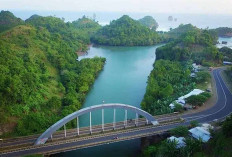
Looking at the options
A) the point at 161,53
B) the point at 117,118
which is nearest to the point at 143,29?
the point at 161,53

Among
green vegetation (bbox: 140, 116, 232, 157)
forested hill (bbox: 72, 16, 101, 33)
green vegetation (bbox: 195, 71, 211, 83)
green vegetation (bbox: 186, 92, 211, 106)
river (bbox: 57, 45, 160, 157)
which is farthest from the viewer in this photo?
forested hill (bbox: 72, 16, 101, 33)

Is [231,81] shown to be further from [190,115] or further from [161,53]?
[161,53]

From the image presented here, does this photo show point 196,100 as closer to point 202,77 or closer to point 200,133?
point 200,133

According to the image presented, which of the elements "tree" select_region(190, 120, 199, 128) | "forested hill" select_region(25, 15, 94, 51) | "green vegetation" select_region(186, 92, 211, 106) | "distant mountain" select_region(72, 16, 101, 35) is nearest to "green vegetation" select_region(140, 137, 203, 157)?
"tree" select_region(190, 120, 199, 128)

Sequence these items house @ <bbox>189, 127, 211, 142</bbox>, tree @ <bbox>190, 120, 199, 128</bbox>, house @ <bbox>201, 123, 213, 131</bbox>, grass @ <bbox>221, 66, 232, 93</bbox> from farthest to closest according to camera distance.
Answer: grass @ <bbox>221, 66, 232, 93</bbox> < tree @ <bbox>190, 120, 199, 128</bbox> < house @ <bbox>201, 123, 213, 131</bbox> < house @ <bbox>189, 127, 211, 142</bbox>

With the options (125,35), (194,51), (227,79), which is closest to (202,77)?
(227,79)

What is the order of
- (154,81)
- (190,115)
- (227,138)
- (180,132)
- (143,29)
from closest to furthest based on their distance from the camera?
(227,138) < (180,132) < (190,115) < (154,81) < (143,29)

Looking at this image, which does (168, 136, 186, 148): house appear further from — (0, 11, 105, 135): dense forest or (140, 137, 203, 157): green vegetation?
(0, 11, 105, 135): dense forest
